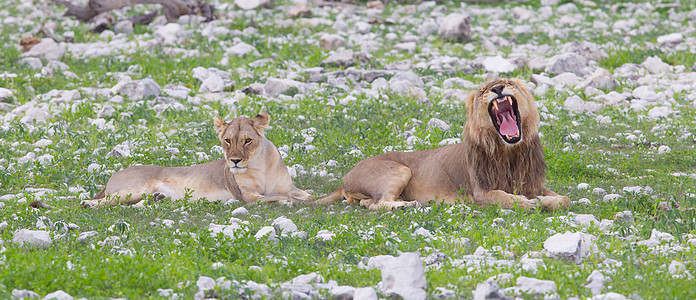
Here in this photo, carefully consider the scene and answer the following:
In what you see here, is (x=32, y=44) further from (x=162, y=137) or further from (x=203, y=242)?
(x=203, y=242)

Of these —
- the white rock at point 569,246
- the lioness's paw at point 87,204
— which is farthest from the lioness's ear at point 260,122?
the white rock at point 569,246

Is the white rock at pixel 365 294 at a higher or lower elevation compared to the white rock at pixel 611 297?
lower

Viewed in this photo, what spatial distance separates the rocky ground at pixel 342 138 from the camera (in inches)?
233

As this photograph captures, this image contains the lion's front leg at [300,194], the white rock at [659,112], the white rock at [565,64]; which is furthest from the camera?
the white rock at [565,64]

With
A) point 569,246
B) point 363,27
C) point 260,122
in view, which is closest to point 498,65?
point 363,27

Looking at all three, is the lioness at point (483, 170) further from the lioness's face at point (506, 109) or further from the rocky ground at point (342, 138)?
the rocky ground at point (342, 138)

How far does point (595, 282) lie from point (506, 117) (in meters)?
3.69

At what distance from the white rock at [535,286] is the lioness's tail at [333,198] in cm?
420

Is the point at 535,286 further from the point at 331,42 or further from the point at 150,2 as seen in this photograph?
the point at 150,2

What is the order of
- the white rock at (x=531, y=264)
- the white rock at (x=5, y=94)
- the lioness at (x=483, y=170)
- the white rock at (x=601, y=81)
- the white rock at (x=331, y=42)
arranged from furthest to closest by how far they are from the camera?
the white rock at (x=331, y=42)
the white rock at (x=601, y=81)
the white rock at (x=5, y=94)
the lioness at (x=483, y=170)
the white rock at (x=531, y=264)

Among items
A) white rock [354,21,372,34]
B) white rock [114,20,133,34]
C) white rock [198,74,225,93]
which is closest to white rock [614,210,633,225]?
white rock [198,74,225,93]

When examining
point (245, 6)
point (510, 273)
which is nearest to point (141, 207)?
point (510, 273)

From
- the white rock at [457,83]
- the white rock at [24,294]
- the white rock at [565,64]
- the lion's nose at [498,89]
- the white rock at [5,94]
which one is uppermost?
the lion's nose at [498,89]

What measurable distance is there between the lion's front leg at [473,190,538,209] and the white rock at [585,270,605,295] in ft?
8.72
